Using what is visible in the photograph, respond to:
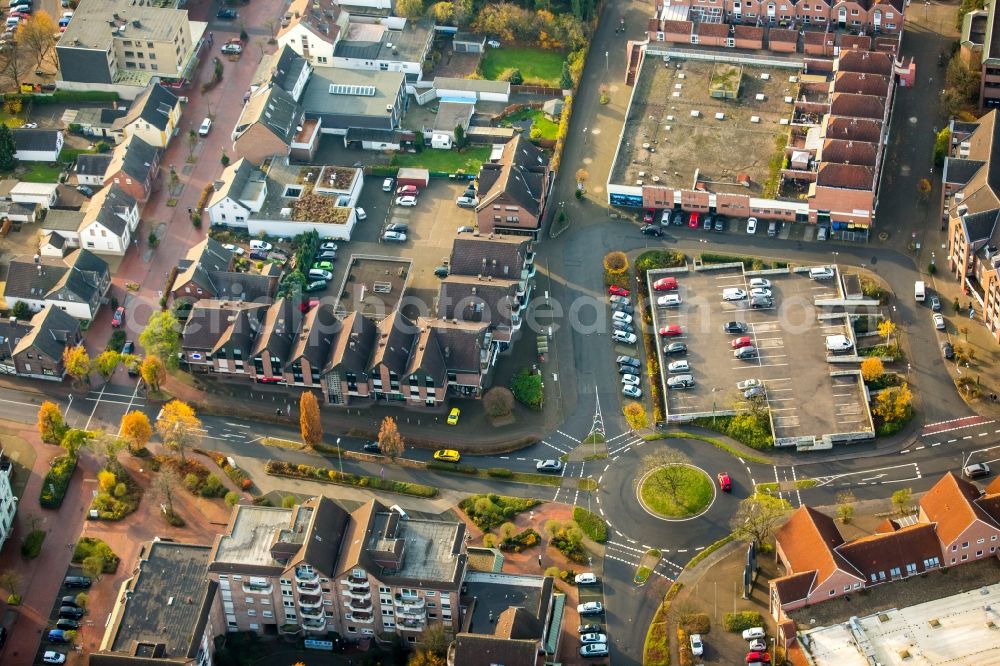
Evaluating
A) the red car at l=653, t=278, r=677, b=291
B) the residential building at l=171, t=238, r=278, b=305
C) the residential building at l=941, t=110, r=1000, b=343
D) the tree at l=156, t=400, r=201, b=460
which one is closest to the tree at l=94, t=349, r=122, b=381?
the tree at l=156, t=400, r=201, b=460

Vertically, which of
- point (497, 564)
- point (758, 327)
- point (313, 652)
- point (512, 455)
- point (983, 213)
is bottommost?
point (313, 652)

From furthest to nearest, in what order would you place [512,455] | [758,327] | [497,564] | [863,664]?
1. [758,327]
2. [512,455]
3. [497,564]
4. [863,664]

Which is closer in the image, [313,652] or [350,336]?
[313,652]

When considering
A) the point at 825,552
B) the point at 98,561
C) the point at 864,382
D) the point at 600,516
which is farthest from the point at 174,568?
the point at 864,382

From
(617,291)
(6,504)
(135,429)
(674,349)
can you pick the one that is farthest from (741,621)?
(6,504)

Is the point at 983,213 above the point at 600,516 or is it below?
above

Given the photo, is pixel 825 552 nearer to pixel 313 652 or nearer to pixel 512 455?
pixel 512 455
